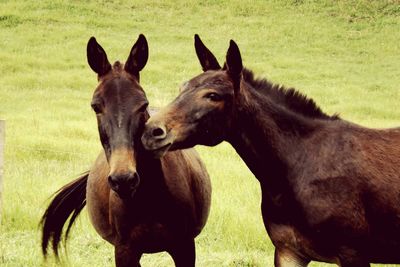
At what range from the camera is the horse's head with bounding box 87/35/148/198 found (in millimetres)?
4457

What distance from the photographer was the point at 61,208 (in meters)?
6.80

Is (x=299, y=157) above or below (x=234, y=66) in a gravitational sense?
below

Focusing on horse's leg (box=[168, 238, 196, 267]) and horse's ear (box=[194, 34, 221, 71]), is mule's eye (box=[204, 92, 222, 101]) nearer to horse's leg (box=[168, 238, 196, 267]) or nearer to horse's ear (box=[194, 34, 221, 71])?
horse's ear (box=[194, 34, 221, 71])

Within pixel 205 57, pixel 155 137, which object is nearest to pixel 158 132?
pixel 155 137

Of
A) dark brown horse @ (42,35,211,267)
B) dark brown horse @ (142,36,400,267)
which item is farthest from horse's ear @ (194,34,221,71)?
dark brown horse @ (42,35,211,267)

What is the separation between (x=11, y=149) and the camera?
11648 mm

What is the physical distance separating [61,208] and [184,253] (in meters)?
1.88

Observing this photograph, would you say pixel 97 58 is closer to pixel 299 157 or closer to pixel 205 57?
pixel 205 57

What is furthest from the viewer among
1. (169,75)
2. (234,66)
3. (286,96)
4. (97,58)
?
(169,75)

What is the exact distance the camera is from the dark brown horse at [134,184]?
466 centimetres

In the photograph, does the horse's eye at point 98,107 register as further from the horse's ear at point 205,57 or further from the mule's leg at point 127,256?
the mule's leg at point 127,256

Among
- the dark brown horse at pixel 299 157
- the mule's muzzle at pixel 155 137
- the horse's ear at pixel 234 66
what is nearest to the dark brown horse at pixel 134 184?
the mule's muzzle at pixel 155 137

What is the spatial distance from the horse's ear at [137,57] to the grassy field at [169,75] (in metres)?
2.34

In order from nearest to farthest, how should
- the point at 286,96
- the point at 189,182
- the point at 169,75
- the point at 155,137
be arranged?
the point at 155,137 < the point at 286,96 < the point at 189,182 < the point at 169,75
